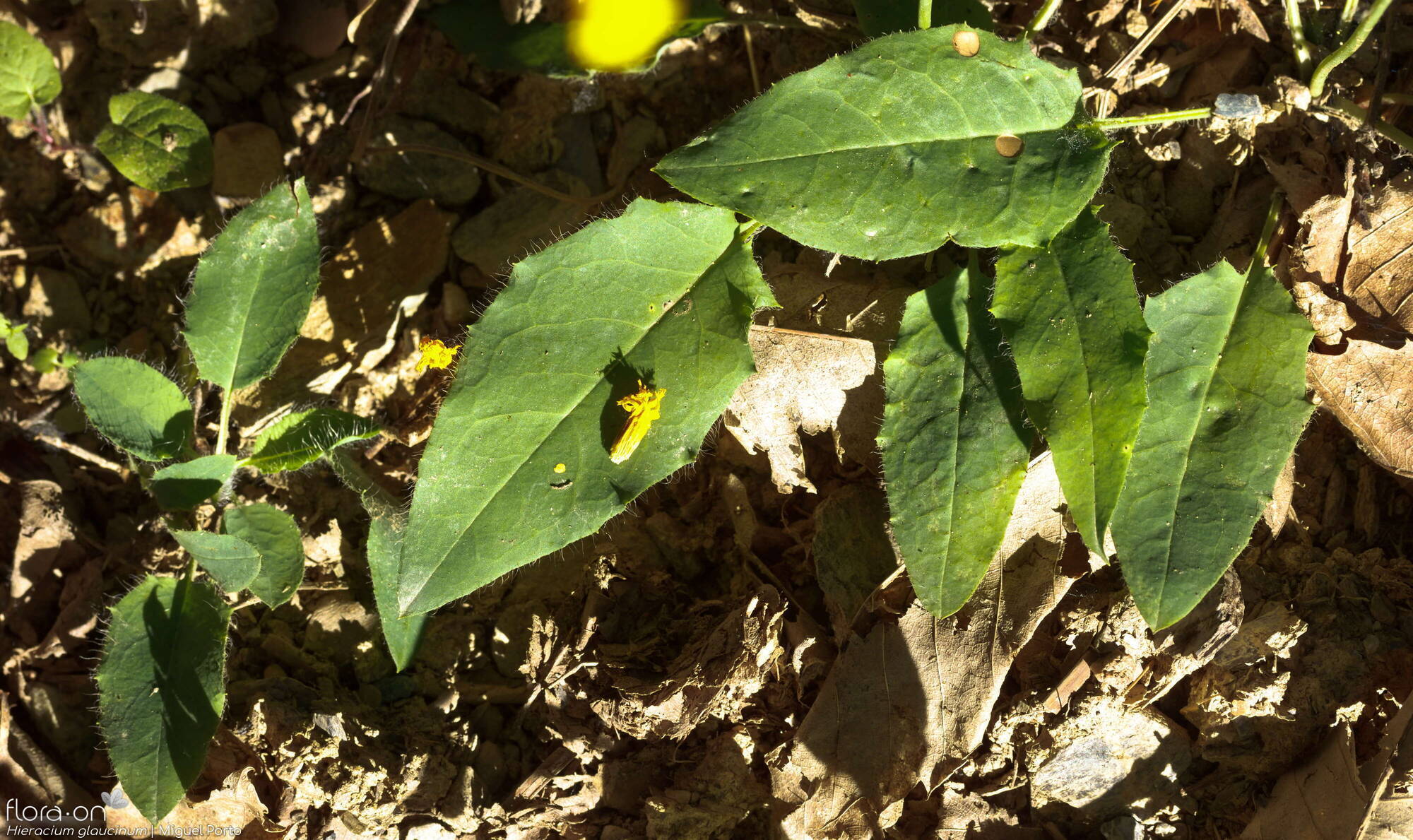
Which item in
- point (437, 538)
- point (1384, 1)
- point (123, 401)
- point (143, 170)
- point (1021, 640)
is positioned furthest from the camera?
point (143, 170)

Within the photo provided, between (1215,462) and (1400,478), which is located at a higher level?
(1215,462)

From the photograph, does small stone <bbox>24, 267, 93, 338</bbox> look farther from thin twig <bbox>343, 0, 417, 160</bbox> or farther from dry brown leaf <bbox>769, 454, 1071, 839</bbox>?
dry brown leaf <bbox>769, 454, 1071, 839</bbox>

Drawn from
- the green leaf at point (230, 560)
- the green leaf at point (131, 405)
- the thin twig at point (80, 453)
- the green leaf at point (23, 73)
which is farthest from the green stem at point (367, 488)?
the green leaf at point (23, 73)

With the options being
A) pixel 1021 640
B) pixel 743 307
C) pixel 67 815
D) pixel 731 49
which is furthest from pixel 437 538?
pixel 731 49

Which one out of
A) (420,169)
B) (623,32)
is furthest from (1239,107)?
(420,169)

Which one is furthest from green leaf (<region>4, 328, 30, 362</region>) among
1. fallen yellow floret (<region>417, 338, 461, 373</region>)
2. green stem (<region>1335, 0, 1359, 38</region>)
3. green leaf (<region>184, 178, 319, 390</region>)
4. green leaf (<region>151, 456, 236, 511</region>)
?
green stem (<region>1335, 0, 1359, 38</region>)

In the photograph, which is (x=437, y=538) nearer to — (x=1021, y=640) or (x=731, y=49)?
(x=1021, y=640)

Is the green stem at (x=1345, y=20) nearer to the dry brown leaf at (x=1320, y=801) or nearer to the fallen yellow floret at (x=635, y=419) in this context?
the dry brown leaf at (x=1320, y=801)
